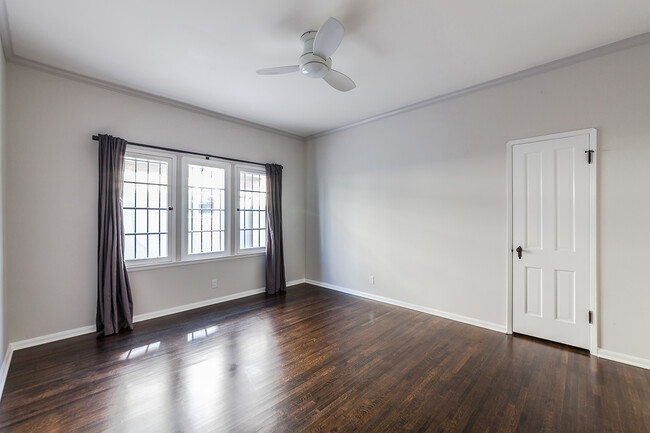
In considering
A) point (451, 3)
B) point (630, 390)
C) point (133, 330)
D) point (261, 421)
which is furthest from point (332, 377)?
point (451, 3)

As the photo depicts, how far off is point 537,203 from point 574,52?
1482mm

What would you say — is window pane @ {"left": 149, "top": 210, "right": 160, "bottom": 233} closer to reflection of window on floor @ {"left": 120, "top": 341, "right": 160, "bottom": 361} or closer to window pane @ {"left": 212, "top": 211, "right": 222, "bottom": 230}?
window pane @ {"left": 212, "top": 211, "right": 222, "bottom": 230}

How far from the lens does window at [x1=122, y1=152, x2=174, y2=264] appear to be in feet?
11.6

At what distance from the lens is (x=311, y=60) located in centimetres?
244

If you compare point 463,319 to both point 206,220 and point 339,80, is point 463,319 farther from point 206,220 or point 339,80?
point 206,220

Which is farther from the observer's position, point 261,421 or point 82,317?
point 82,317

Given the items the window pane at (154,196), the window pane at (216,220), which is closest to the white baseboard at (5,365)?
the window pane at (154,196)

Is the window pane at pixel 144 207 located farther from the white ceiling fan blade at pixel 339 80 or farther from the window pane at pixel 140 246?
the white ceiling fan blade at pixel 339 80

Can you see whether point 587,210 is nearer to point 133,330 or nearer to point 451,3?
point 451,3

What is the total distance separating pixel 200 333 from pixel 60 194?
7.04 ft

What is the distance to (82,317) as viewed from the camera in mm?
3203

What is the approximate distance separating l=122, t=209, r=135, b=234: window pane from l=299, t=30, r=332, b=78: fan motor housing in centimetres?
275

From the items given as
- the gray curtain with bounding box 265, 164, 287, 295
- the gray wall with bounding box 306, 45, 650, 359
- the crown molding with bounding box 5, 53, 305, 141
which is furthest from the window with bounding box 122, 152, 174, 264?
the gray wall with bounding box 306, 45, 650, 359

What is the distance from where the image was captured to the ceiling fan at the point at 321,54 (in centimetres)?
211
